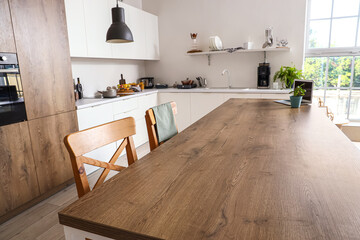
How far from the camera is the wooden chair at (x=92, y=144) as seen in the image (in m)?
1.01

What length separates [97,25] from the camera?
10.8ft

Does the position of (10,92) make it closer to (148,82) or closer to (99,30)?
(99,30)

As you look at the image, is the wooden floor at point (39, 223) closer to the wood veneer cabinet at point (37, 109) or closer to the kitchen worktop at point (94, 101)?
the wood veneer cabinet at point (37, 109)

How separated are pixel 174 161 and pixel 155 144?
0.56 metres

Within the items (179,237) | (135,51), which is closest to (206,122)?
(179,237)

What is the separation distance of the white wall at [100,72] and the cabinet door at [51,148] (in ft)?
3.49

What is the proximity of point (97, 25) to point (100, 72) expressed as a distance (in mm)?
770

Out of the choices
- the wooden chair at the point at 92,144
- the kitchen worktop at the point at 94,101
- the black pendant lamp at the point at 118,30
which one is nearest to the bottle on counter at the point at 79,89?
the kitchen worktop at the point at 94,101

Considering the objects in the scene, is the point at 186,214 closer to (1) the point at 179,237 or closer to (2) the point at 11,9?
(1) the point at 179,237

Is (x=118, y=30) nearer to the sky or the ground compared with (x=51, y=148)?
nearer to the sky

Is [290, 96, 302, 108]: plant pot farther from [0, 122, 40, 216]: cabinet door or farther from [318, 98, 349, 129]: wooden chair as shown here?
[0, 122, 40, 216]: cabinet door

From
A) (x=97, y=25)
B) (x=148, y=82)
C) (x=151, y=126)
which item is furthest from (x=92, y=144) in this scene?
(x=148, y=82)

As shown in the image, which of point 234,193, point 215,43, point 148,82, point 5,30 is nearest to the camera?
point 234,193

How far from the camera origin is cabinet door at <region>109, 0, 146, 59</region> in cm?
370
